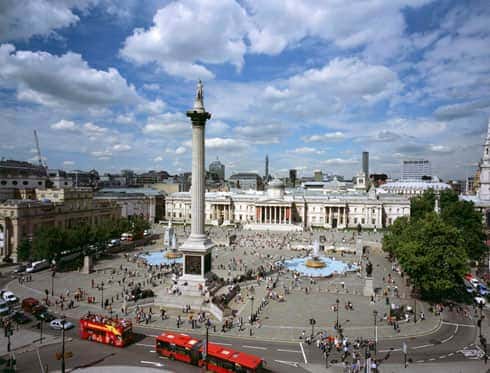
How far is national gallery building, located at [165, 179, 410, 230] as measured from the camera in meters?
106

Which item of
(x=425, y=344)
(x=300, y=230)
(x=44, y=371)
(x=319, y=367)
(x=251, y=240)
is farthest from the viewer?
(x=300, y=230)

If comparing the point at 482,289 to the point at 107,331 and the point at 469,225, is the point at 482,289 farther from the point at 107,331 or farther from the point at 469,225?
the point at 107,331

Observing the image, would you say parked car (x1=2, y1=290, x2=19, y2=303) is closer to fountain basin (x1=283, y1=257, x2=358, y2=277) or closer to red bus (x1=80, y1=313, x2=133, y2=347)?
red bus (x1=80, y1=313, x2=133, y2=347)

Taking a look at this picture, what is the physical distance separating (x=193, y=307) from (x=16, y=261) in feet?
123

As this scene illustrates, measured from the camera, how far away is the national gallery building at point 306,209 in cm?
10638

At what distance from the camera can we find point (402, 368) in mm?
21922

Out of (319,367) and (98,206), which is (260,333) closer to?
(319,367)

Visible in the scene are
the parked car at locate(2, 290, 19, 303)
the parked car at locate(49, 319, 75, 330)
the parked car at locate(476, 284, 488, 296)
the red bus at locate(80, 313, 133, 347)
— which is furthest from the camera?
the parked car at locate(476, 284, 488, 296)

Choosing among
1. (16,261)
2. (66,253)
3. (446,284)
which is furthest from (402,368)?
(16,261)

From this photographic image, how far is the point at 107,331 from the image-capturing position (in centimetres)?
2509

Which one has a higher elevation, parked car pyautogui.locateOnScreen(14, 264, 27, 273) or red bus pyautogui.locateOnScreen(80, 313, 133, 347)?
red bus pyautogui.locateOnScreen(80, 313, 133, 347)

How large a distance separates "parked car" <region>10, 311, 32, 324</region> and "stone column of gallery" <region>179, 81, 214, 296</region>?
13.6 meters

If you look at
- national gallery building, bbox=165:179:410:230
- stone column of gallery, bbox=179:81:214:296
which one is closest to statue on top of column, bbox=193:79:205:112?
stone column of gallery, bbox=179:81:214:296

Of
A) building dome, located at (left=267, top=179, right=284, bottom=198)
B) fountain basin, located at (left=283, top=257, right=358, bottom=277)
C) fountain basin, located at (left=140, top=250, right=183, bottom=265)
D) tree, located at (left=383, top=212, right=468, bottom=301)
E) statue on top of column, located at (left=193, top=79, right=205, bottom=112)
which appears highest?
statue on top of column, located at (left=193, top=79, right=205, bottom=112)
